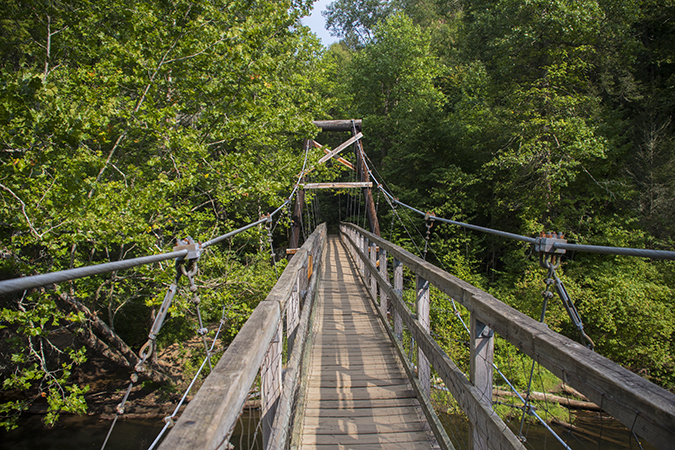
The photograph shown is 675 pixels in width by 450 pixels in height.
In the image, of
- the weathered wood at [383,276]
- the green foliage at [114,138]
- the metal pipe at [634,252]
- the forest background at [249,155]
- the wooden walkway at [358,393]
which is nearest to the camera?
the metal pipe at [634,252]

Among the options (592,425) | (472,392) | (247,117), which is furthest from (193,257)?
(592,425)

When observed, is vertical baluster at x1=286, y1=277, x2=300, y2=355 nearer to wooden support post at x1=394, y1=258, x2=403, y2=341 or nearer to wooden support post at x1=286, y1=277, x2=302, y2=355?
wooden support post at x1=286, y1=277, x2=302, y2=355

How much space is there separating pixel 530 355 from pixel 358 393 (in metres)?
1.82

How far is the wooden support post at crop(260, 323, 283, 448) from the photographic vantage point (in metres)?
1.36

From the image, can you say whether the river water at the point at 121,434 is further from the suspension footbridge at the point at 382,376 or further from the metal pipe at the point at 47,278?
the metal pipe at the point at 47,278

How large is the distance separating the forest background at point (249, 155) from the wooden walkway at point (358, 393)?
2.60 m

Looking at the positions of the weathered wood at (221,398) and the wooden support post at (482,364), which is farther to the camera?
the wooden support post at (482,364)

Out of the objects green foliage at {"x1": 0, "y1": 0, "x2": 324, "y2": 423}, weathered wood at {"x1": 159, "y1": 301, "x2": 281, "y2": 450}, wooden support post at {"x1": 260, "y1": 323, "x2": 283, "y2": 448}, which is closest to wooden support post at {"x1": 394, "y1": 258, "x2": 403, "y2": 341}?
wooden support post at {"x1": 260, "y1": 323, "x2": 283, "y2": 448}

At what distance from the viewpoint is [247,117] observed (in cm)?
662

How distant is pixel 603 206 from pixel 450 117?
6144 mm

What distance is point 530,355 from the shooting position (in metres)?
1.11

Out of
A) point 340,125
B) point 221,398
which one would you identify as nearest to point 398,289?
point 221,398

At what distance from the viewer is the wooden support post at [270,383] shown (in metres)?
1.36

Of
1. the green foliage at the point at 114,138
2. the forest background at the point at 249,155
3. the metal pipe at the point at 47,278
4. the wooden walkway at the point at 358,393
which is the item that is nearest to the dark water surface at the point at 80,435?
the forest background at the point at 249,155
